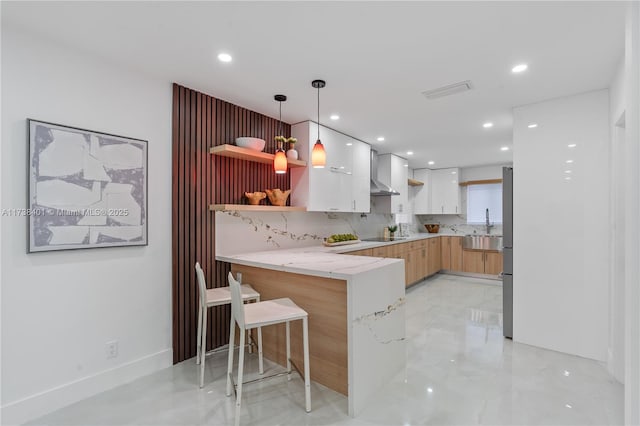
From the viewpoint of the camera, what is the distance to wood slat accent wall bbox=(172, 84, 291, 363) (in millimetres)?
2756

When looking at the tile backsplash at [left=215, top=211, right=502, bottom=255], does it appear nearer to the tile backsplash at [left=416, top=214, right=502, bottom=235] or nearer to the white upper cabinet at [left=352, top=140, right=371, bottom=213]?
the white upper cabinet at [left=352, top=140, right=371, bottom=213]

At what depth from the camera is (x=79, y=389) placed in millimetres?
2172

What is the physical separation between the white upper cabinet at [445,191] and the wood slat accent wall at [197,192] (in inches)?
205

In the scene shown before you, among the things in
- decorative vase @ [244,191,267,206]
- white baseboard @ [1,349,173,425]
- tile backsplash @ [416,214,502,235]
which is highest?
decorative vase @ [244,191,267,206]

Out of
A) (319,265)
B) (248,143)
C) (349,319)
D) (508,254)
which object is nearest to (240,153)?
(248,143)

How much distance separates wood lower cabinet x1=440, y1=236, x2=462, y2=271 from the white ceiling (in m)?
4.05

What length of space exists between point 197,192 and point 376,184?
3139 mm

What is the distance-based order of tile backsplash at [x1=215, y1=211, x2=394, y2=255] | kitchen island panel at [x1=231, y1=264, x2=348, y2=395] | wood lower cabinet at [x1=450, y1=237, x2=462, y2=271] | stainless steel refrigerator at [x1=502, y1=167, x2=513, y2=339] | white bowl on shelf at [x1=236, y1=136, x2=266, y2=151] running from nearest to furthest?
kitchen island panel at [x1=231, y1=264, x2=348, y2=395], white bowl on shelf at [x1=236, y1=136, x2=266, y2=151], tile backsplash at [x1=215, y1=211, x2=394, y2=255], stainless steel refrigerator at [x1=502, y1=167, x2=513, y2=339], wood lower cabinet at [x1=450, y1=237, x2=462, y2=271]

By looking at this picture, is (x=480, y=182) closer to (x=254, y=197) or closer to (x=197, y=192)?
(x=254, y=197)

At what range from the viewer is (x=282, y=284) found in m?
2.64

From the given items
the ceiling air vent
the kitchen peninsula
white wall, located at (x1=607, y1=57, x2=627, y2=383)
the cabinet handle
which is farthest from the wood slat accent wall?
white wall, located at (x1=607, y1=57, x2=627, y2=383)

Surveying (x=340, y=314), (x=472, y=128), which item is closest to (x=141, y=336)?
(x=340, y=314)

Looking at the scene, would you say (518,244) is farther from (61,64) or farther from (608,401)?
(61,64)

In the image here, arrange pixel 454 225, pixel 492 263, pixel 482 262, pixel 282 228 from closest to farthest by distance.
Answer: pixel 282 228 < pixel 492 263 < pixel 482 262 < pixel 454 225
